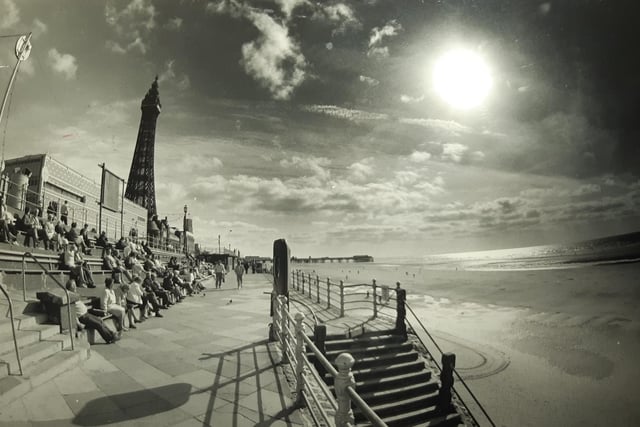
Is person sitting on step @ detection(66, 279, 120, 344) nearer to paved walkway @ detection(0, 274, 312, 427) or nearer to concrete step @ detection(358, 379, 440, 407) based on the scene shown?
paved walkway @ detection(0, 274, 312, 427)

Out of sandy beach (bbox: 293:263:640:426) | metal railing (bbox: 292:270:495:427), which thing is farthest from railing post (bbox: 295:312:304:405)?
sandy beach (bbox: 293:263:640:426)

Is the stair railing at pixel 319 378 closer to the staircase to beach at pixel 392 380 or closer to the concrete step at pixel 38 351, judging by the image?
the staircase to beach at pixel 392 380

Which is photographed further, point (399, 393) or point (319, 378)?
point (399, 393)

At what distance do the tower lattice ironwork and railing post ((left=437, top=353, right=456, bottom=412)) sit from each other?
3030 inches

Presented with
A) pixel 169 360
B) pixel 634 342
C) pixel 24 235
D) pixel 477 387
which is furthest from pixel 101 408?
pixel 634 342

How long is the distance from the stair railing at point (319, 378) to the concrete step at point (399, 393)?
6.93 ft

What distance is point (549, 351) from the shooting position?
13.4 m

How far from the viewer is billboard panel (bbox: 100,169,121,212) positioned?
67.7ft

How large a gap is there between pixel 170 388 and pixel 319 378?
8.42 feet

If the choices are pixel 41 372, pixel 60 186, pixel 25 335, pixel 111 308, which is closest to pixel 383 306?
pixel 111 308

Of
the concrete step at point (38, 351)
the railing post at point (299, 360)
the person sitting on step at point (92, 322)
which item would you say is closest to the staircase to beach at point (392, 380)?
the railing post at point (299, 360)

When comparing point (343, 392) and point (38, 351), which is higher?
point (343, 392)

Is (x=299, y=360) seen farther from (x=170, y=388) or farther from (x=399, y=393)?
(x=399, y=393)

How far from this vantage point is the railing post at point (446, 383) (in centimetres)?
785
